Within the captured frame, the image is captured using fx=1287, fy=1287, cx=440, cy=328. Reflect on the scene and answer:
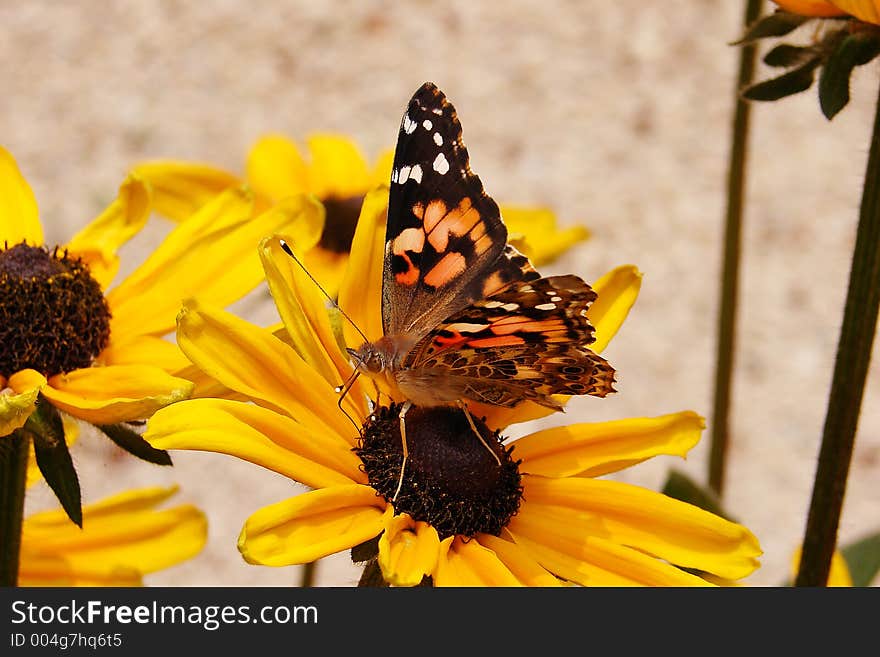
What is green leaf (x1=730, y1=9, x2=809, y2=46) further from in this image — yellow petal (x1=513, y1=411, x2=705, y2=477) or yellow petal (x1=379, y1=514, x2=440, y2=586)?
yellow petal (x1=379, y1=514, x2=440, y2=586)

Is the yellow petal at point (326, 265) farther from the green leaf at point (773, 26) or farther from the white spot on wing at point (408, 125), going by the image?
the green leaf at point (773, 26)

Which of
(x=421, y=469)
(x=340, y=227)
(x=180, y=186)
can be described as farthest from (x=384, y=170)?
(x=421, y=469)

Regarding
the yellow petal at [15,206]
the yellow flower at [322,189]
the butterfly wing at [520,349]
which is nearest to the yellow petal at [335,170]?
the yellow flower at [322,189]

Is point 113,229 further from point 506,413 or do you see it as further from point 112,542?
point 506,413

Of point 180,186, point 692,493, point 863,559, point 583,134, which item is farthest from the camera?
point 583,134
